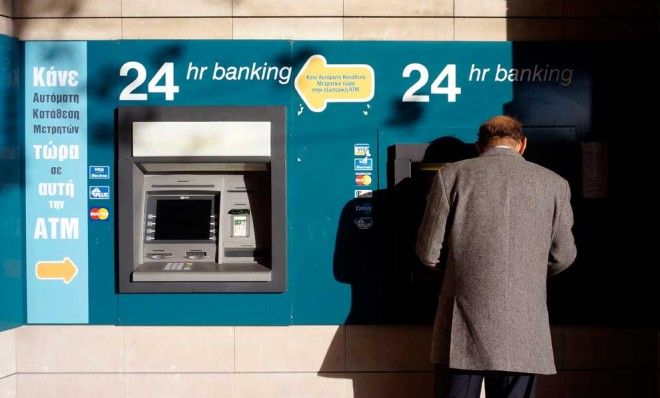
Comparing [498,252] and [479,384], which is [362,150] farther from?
[479,384]

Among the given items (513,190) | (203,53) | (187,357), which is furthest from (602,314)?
(203,53)

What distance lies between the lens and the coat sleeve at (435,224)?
3482 mm

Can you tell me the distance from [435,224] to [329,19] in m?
1.67

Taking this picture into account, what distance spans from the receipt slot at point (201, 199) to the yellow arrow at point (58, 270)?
1.02 feet

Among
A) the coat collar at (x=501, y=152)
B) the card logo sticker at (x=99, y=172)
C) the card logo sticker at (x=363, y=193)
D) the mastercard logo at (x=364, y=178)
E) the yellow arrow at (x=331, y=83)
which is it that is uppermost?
the yellow arrow at (x=331, y=83)

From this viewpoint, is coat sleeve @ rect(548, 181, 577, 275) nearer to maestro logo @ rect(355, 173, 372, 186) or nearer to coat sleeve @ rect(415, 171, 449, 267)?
coat sleeve @ rect(415, 171, 449, 267)

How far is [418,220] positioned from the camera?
452cm

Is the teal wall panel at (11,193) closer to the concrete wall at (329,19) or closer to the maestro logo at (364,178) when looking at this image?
the concrete wall at (329,19)

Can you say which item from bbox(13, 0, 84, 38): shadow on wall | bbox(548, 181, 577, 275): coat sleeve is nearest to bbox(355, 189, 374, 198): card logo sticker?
bbox(548, 181, 577, 275): coat sleeve

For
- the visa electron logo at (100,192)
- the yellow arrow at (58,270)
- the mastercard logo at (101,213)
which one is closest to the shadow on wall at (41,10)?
the visa electron logo at (100,192)

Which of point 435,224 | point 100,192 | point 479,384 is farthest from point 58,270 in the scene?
point 479,384

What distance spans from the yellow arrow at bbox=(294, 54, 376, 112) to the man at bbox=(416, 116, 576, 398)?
1.18 meters

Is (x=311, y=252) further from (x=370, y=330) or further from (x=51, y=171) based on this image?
(x=51, y=171)

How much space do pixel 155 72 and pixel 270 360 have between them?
1822 millimetres
